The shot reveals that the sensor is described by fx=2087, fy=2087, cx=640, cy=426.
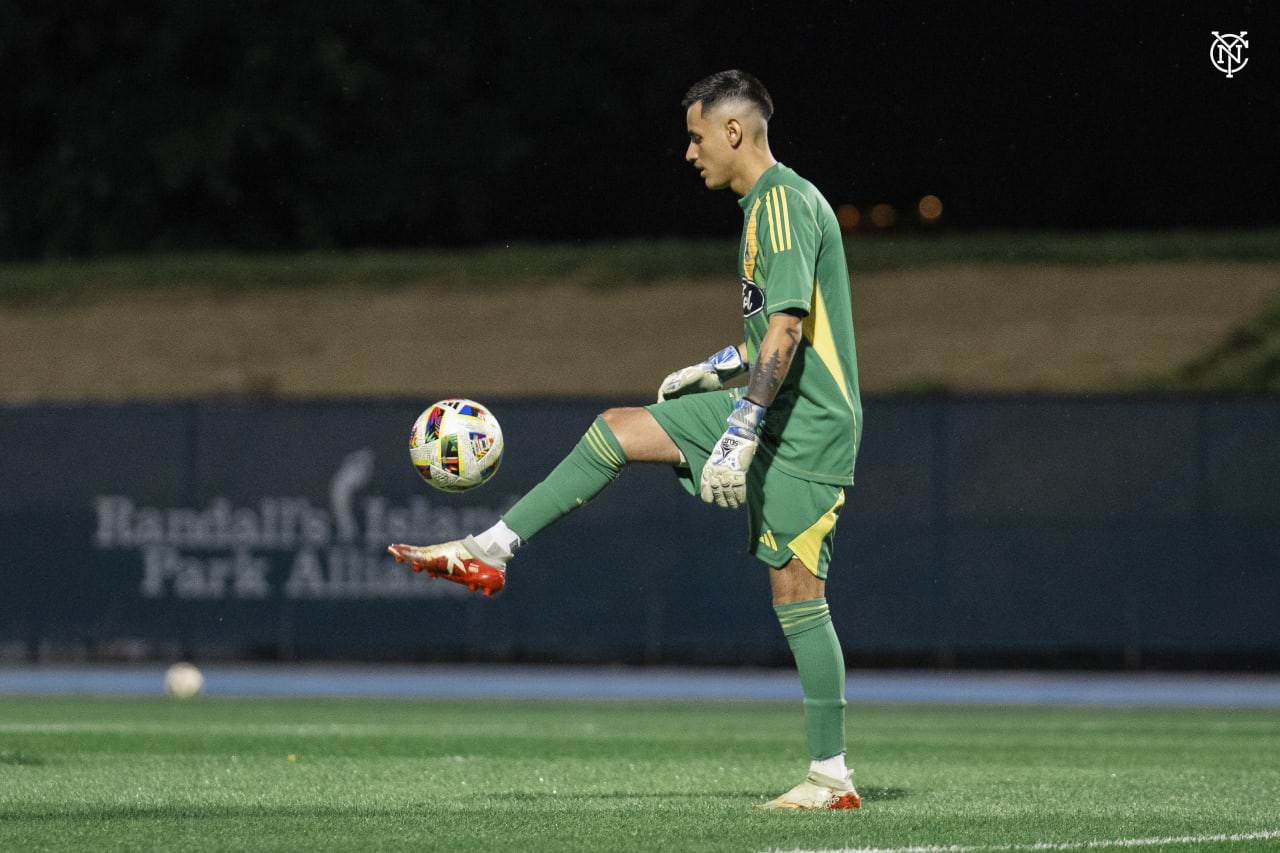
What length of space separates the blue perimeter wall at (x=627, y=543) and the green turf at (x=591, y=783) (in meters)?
4.95

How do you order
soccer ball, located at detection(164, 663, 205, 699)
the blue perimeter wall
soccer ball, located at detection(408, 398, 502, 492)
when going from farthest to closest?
the blue perimeter wall
soccer ball, located at detection(164, 663, 205, 699)
soccer ball, located at detection(408, 398, 502, 492)

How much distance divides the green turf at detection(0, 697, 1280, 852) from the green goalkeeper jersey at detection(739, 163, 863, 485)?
1.20m

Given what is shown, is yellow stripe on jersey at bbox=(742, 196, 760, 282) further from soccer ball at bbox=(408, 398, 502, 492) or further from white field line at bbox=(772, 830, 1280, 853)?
white field line at bbox=(772, 830, 1280, 853)

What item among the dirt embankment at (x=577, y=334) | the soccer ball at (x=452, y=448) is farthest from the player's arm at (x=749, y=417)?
the dirt embankment at (x=577, y=334)

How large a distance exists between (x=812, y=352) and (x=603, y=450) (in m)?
0.77

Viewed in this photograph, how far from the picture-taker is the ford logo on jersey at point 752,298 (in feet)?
22.7

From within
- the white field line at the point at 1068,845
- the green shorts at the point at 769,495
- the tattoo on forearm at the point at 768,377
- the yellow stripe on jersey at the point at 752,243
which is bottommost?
the white field line at the point at 1068,845

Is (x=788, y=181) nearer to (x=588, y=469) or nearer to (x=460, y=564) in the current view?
(x=588, y=469)

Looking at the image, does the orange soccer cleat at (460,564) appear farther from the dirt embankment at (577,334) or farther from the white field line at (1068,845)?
the dirt embankment at (577,334)

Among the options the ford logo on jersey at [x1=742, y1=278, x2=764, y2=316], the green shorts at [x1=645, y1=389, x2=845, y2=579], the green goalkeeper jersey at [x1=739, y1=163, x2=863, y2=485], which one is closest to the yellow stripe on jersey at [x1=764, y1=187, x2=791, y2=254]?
the green goalkeeper jersey at [x1=739, y1=163, x2=863, y2=485]

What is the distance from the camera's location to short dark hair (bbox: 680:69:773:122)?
277 inches

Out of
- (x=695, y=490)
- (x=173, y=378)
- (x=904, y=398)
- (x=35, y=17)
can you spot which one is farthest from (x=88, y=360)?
(x=695, y=490)

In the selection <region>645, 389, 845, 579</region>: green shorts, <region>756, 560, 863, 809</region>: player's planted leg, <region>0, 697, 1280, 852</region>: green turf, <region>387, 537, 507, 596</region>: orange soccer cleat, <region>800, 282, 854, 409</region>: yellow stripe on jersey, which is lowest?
<region>0, 697, 1280, 852</region>: green turf

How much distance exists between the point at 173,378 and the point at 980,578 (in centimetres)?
1461
